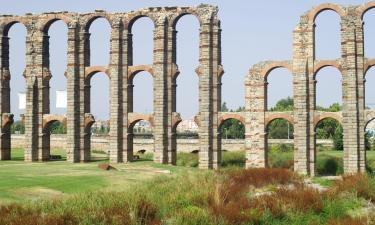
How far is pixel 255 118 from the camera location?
41.4 m

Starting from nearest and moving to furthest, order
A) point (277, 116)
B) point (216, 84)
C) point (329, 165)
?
point (277, 116) < point (216, 84) < point (329, 165)

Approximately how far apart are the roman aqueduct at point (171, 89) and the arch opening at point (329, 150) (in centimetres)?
287

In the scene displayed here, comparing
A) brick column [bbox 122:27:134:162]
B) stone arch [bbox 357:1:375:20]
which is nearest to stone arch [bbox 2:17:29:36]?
brick column [bbox 122:27:134:162]

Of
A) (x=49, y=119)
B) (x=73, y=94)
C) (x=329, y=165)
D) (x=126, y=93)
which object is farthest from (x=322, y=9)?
(x=49, y=119)

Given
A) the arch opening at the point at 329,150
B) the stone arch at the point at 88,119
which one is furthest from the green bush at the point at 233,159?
the stone arch at the point at 88,119

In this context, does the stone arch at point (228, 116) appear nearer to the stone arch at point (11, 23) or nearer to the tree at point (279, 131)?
the stone arch at point (11, 23)

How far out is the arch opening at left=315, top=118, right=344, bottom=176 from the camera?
144ft

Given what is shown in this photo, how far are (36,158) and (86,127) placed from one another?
5358 mm

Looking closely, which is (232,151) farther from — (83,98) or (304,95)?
(83,98)

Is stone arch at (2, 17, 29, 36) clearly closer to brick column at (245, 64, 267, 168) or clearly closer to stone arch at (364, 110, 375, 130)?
brick column at (245, 64, 267, 168)

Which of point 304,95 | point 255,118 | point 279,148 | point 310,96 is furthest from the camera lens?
point 279,148

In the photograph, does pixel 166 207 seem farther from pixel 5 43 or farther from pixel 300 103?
pixel 5 43

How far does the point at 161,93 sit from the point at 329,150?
27.1 m

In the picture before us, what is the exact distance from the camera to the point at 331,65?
40.4m
